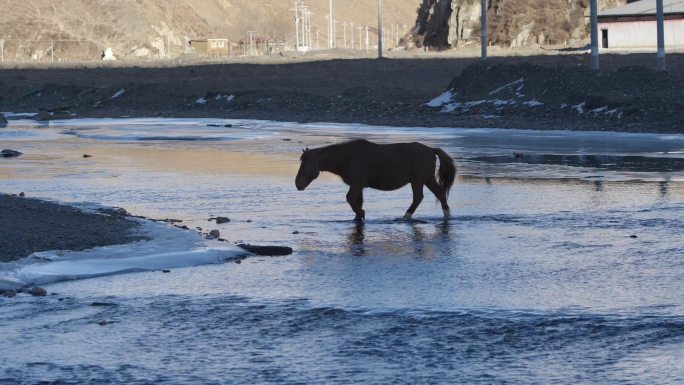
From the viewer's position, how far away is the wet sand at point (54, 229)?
11.9m

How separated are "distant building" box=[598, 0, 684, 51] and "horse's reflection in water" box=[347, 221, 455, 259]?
72189 mm

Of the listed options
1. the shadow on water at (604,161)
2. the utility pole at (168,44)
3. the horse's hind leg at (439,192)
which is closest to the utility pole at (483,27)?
the shadow on water at (604,161)

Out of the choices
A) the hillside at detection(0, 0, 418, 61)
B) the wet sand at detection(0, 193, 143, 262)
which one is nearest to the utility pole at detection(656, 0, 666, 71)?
the wet sand at detection(0, 193, 143, 262)

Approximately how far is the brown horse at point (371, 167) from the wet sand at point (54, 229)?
2120 millimetres

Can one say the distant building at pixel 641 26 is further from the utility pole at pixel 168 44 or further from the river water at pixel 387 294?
the utility pole at pixel 168 44

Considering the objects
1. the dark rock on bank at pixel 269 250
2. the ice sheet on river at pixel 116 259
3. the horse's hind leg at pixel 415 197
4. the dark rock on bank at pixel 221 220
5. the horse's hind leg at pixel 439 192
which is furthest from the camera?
the horse's hind leg at pixel 439 192

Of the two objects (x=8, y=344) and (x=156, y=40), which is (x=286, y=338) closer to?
(x=8, y=344)

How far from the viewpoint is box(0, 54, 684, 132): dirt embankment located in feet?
109

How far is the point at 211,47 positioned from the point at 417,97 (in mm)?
124563

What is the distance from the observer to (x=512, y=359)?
7.98 metres

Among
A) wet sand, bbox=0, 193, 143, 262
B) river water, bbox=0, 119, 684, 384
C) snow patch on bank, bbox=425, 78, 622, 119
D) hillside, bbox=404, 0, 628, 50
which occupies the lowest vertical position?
river water, bbox=0, 119, 684, 384

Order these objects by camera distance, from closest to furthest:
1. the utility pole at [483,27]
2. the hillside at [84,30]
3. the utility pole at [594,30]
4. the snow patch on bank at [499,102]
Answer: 1. the snow patch on bank at [499,102]
2. the utility pole at [594,30]
3. the utility pole at [483,27]
4. the hillside at [84,30]

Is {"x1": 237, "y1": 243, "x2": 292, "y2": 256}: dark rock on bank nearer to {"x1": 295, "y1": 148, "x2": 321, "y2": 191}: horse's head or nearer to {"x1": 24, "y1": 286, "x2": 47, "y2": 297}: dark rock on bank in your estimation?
{"x1": 295, "y1": 148, "x2": 321, "y2": 191}: horse's head

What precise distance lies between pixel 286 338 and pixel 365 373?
1083 millimetres
